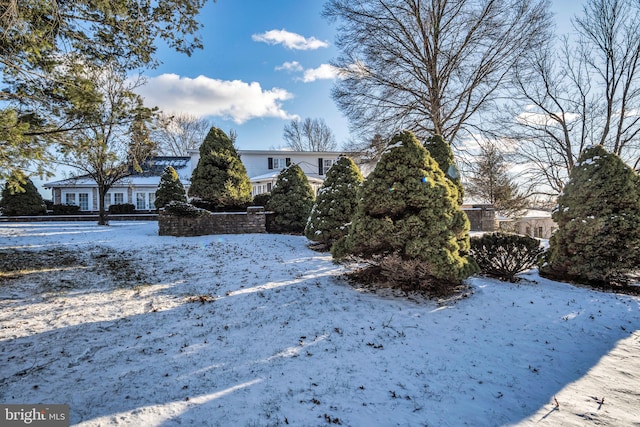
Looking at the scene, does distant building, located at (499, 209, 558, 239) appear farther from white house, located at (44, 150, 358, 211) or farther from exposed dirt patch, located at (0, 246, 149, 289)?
exposed dirt patch, located at (0, 246, 149, 289)

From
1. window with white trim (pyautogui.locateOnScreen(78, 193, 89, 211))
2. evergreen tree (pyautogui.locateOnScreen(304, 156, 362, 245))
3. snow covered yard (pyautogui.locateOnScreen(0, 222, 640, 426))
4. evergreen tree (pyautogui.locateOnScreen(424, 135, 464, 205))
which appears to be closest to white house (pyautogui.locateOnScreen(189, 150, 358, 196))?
window with white trim (pyautogui.locateOnScreen(78, 193, 89, 211))

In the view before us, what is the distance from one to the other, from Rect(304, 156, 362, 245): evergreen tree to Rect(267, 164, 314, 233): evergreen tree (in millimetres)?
2628

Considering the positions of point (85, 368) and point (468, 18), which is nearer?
point (85, 368)

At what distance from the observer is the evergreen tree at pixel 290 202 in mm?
12828

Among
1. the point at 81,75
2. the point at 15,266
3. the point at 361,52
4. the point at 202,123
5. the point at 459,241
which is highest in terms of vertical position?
the point at 202,123

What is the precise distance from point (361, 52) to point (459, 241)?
11622mm

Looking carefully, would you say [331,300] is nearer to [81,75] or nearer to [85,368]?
[85,368]

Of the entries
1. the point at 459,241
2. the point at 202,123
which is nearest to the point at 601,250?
the point at 459,241

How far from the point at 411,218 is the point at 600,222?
4359mm

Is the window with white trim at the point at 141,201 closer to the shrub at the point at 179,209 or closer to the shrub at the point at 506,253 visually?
the shrub at the point at 179,209

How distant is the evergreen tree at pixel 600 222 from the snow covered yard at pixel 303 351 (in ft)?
2.35

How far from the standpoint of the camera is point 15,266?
6871mm

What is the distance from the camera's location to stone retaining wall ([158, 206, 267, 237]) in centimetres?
1144

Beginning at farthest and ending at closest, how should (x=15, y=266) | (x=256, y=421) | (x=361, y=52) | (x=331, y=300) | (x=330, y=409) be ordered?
(x=361, y=52)
(x=15, y=266)
(x=331, y=300)
(x=330, y=409)
(x=256, y=421)
